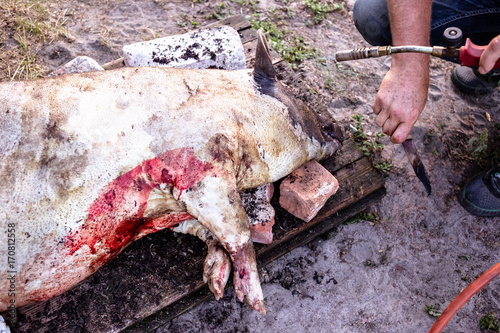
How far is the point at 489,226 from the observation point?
2.90 metres

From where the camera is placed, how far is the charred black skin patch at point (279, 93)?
2.40m

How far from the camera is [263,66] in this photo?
7.98 ft

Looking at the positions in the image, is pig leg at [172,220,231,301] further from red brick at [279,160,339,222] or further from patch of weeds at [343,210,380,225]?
patch of weeds at [343,210,380,225]

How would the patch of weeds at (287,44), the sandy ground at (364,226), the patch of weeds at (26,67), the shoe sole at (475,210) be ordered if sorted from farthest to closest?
1. the patch of weeds at (287,44)
2. the patch of weeds at (26,67)
3. the shoe sole at (475,210)
4. the sandy ground at (364,226)

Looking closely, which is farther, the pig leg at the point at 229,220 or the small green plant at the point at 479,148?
the small green plant at the point at 479,148

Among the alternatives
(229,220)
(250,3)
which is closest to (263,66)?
(229,220)

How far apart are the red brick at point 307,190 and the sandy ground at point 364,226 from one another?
1.23 feet

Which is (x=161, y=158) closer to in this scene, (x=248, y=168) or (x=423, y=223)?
(x=248, y=168)

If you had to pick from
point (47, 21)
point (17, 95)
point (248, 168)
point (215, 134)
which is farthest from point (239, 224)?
point (47, 21)

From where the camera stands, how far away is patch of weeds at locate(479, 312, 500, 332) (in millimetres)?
2426

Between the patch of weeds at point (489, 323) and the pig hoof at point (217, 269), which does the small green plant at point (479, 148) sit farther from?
the pig hoof at point (217, 269)

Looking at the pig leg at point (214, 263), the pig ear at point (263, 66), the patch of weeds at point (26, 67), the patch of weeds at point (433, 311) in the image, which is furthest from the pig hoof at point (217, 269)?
the patch of weeds at point (26, 67)

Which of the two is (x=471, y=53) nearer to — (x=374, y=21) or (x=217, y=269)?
(x=374, y=21)

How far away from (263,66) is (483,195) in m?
1.89
